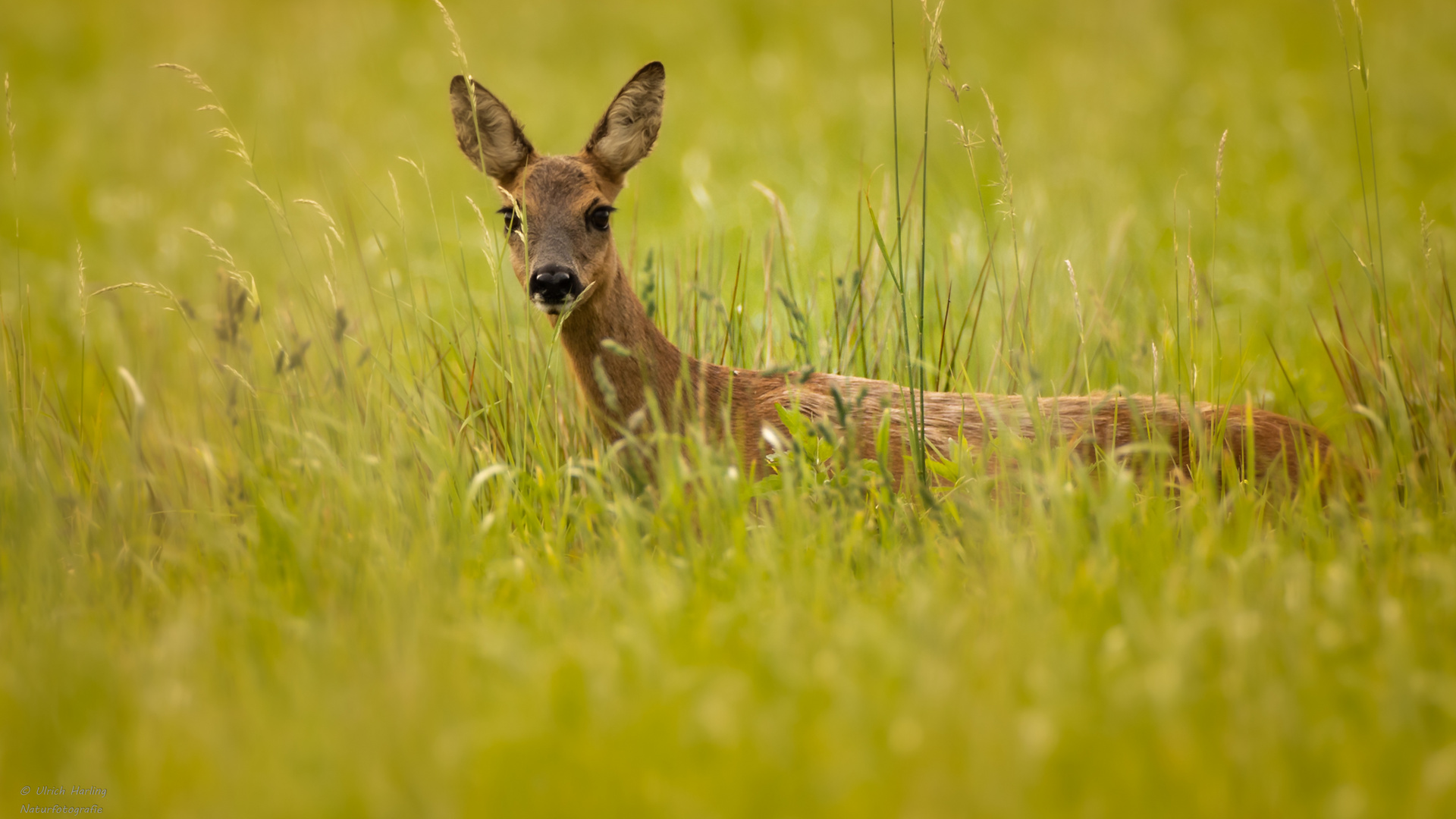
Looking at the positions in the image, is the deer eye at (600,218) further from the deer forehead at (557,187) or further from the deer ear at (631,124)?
the deer ear at (631,124)

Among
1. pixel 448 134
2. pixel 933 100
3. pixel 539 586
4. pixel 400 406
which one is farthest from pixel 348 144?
pixel 539 586

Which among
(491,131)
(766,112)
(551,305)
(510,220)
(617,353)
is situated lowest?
(617,353)

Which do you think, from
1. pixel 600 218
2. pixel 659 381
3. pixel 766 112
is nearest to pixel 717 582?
pixel 659 381

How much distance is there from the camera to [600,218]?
4.36m

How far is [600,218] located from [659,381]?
0.73 metres

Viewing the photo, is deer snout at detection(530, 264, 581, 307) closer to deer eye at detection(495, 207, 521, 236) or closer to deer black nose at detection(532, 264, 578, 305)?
deer black nose at detection(532, 264, 578, 305)

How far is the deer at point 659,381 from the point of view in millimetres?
3904

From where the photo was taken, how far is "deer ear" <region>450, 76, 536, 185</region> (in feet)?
14.8

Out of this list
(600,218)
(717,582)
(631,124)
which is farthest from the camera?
(631,124)

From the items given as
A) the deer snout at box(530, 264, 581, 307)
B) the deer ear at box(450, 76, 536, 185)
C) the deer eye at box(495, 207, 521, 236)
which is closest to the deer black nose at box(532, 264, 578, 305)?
the deer snout at box(530, 264, 581, 307)

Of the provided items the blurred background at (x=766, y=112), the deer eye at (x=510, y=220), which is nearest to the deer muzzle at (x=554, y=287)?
the deer eye at (x=510, y=220)

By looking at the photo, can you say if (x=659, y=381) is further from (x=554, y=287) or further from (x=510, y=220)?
(x=510, y=220)

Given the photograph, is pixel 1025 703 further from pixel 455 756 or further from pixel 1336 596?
pixel 455 756


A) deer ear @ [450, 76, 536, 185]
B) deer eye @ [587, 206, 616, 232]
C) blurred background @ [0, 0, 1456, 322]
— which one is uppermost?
blurred background @ [0, 0, 1456, 322]
